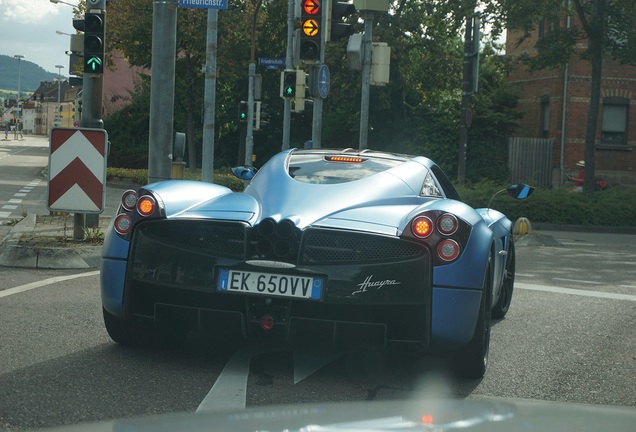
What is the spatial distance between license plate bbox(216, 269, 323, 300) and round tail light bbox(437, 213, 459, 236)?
0.67 meters

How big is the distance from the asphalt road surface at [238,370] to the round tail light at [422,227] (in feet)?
2.55

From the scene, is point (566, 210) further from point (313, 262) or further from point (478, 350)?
point (313, 262)

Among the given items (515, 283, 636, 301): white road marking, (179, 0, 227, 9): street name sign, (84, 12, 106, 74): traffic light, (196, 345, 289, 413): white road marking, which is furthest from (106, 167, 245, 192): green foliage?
(196, 345, 289, 413): white road marking

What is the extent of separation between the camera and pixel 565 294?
32.0 ft

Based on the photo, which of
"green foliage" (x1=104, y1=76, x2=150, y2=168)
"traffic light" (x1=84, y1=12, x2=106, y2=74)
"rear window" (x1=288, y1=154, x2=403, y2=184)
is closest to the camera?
"rear window" (x1=288, y1=154, x2=403, y2=184)

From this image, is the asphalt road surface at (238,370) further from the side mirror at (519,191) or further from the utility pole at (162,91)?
the utility pole at (162,91)

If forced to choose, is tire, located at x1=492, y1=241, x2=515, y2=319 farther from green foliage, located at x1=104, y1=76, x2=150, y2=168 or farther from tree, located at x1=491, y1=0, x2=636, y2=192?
green foliage, located at x1=104, y1=76, x2=150, y2=168

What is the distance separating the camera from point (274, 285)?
532 cm

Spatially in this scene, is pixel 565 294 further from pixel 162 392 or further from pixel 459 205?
pixel 162 392

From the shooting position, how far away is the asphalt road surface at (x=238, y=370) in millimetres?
4828

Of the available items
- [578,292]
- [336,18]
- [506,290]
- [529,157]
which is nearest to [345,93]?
[529,157]

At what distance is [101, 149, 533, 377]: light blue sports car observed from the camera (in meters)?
5.31

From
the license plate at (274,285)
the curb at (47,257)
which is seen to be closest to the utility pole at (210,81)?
the curb at (47,257)

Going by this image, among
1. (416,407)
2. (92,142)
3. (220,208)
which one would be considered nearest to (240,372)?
(220,208)
